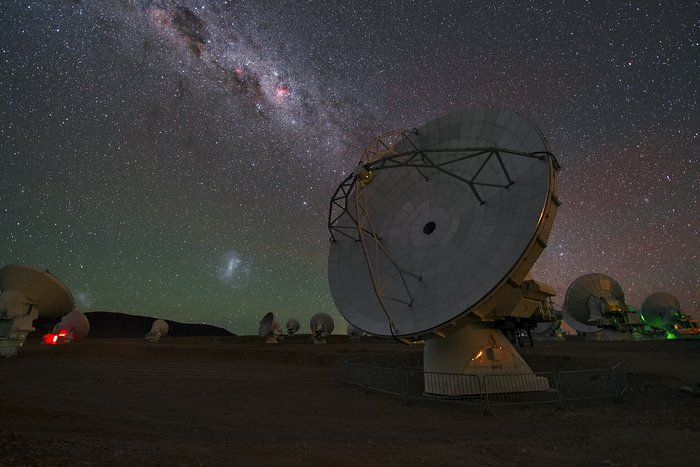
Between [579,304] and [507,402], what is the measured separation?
148ft

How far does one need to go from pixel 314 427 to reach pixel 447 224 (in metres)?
8.92

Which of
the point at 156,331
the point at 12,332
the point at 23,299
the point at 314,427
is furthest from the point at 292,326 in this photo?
the point at 314,427

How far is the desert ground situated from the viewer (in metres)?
7.21

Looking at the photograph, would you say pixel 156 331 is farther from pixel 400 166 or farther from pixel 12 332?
pixel 400 166

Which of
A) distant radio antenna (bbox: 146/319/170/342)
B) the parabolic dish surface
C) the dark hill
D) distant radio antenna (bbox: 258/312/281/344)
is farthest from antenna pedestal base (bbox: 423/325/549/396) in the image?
the dark hill

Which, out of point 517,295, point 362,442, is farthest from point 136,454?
point 517,295

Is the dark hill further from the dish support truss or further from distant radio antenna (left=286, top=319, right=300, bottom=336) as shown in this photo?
the dish support truss

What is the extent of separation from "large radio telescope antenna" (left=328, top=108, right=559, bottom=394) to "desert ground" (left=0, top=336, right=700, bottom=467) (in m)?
2.95

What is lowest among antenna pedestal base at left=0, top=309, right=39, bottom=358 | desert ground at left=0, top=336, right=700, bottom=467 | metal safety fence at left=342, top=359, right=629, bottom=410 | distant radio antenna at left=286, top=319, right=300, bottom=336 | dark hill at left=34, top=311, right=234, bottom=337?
desert ground at left=0, top=336, right=700, bottom=467

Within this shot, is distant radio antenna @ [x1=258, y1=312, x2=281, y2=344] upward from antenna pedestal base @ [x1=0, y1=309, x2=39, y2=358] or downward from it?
upward

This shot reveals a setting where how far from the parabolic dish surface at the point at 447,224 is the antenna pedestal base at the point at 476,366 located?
2.47m

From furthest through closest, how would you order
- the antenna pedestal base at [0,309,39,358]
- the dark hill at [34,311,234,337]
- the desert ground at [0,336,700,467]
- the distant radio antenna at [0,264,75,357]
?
the dark hill at [34,311,234,337], the antenna pedestal base at [0,309,39,358], the distant radio antenna at [0,264,75,357], the desert ground at [0,336,700,467]

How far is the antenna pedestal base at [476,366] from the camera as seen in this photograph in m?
14.2

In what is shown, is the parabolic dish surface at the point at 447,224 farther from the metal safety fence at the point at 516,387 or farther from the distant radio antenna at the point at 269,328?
the distant radio antenna at the point at 269,328
